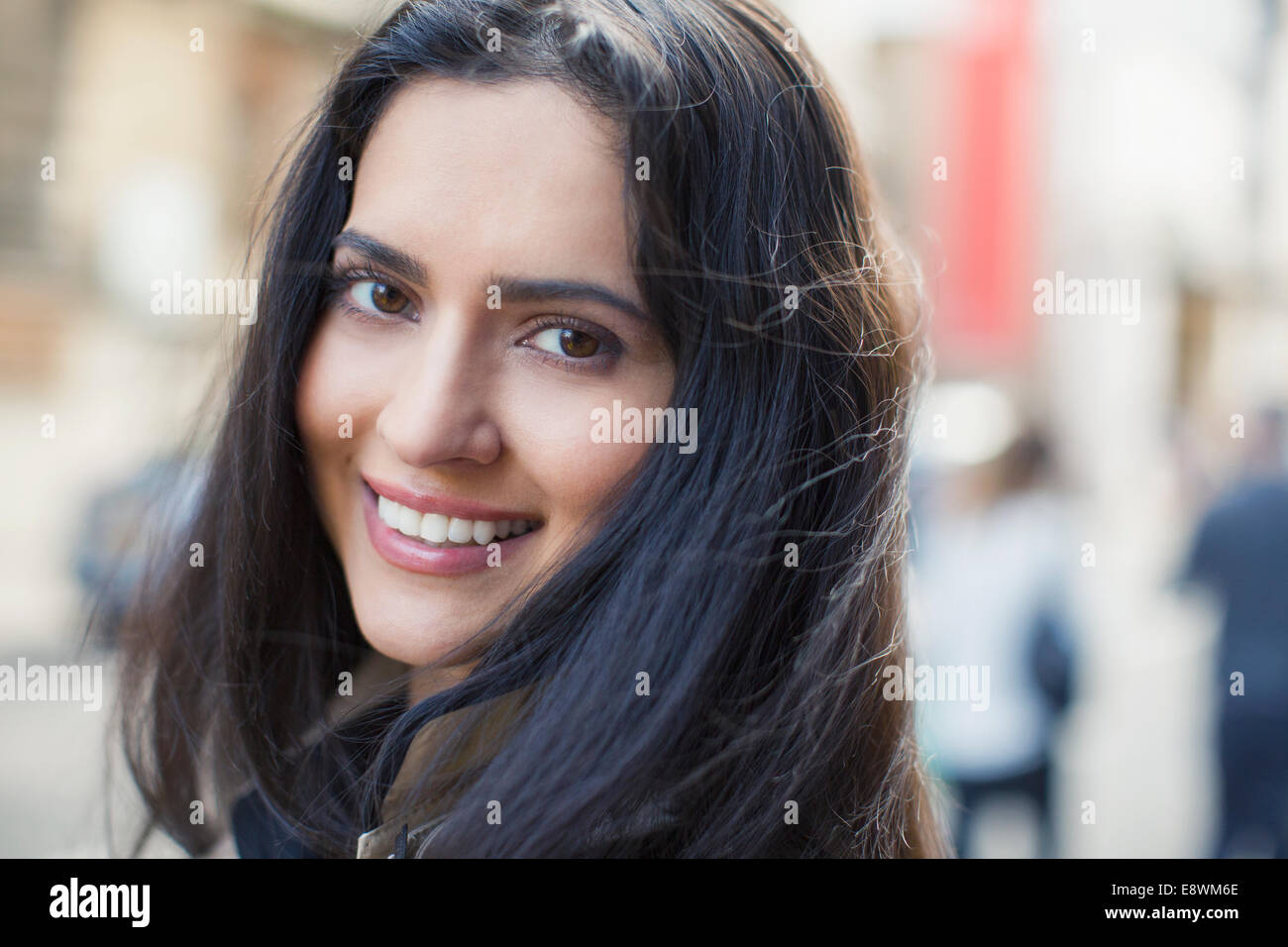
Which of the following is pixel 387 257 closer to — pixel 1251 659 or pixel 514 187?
pixel 514 187

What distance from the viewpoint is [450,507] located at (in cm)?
120

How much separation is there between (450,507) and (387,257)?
333 millimetres

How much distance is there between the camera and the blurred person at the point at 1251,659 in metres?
2.97

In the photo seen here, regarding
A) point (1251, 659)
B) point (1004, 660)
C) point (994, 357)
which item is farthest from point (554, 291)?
point (994, 357)

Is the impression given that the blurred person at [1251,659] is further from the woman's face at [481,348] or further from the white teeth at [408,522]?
the white teeth at [408,522]

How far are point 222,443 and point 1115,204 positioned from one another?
7.31m

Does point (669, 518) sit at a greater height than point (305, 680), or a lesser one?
greater

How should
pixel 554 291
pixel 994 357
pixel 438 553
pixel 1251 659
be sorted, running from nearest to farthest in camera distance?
1. pixel 554 291
2. pixel 438 553
3. pixel 1251 659
4. pixel 994 357

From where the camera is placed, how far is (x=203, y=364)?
1980 millimetres

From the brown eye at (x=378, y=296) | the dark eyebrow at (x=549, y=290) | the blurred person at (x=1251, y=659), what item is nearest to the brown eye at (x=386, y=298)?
the brown eye at (x=378, y=296)

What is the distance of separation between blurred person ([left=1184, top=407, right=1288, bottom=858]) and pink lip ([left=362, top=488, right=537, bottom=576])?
108 inches
